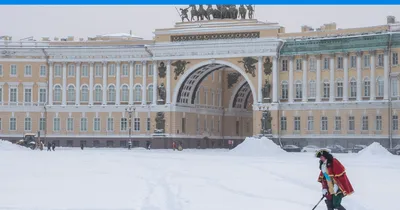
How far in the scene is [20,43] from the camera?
8200 centimetres

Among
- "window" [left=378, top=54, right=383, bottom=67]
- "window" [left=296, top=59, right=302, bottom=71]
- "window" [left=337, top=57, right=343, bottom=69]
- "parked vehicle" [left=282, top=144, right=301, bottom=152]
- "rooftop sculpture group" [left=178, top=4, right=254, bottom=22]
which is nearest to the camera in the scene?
"window" [left=378, top=54, right=383, bottom=67]

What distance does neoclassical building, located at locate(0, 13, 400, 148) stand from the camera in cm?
6950

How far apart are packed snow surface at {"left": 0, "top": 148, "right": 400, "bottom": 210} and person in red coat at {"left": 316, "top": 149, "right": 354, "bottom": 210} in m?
3.44

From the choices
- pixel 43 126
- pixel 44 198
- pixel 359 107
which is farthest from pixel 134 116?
pixel 44 198

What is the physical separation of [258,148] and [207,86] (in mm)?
20680

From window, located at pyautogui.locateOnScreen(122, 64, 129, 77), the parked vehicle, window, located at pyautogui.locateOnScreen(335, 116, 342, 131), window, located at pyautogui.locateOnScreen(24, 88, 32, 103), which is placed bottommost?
the parked vehicle

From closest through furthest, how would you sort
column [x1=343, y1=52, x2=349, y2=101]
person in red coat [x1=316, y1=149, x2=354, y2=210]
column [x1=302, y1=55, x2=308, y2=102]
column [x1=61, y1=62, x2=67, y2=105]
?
person in red coat [x1=316, y1=149, x2=354, y2=210]
column [x1=343, y1=52, x2=349, y2=101]
column [x1=302, y1=55, x2=308, y2=102]
column [x1=61, y1=62, x2=67, y2=105]

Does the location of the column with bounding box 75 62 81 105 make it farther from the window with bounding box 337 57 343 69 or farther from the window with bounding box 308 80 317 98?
the window with bounding box 337 57 343 69

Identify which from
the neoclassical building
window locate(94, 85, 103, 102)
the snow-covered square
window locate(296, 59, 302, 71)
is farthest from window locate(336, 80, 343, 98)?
the snow-covered square

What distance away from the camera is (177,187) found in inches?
1041

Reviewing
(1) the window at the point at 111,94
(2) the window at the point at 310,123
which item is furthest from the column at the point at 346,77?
(1) the window at the point at 111,94

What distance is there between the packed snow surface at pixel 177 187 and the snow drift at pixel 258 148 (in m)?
24.8

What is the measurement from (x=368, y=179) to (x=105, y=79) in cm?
5265

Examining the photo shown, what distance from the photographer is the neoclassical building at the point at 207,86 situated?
228 feet
